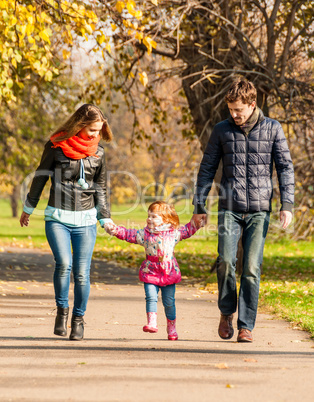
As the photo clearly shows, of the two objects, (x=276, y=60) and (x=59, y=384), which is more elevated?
(x=276, y=60)

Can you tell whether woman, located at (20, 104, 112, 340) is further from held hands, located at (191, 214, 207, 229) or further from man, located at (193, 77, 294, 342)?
man, located at (193, 77, 294, 342)

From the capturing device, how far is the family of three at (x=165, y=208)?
5.20 meters

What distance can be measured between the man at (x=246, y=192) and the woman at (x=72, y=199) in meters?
0.92

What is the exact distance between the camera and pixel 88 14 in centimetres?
761

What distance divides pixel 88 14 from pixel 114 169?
28.7m

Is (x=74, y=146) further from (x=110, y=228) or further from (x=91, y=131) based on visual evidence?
(x=110, y=228)

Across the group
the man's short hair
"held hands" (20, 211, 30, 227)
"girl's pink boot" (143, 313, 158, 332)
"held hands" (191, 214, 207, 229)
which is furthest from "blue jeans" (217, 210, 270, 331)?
"held hands" (20, 211, 30, 227)

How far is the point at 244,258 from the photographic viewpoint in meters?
5.33

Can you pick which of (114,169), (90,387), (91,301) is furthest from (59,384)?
(114,169)

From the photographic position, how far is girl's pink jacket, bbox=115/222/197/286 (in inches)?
209

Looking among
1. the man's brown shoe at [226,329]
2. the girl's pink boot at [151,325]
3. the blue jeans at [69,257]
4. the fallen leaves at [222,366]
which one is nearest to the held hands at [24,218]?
the blue jeans at [69,257]

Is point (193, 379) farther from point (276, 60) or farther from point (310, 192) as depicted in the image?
point (310, 192)

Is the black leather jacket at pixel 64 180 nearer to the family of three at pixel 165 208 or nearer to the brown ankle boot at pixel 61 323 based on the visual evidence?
the family of three at pixel 165 208

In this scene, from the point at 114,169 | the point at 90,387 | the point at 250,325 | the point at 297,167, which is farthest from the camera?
the point at 114,169
